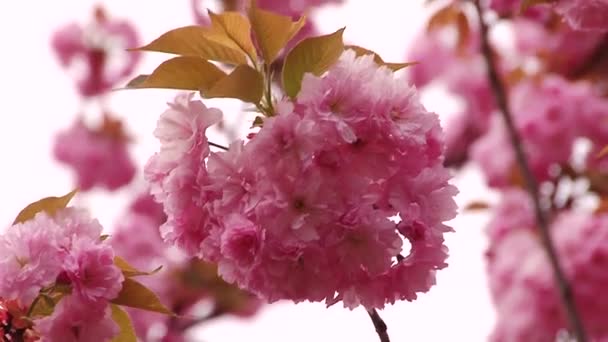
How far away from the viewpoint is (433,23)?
5.82 feet

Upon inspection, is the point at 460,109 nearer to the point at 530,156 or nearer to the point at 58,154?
the point at 530,156

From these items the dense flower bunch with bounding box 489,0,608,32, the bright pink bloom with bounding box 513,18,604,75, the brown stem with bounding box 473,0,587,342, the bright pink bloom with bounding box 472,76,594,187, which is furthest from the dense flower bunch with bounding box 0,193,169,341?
the bright pink bloom with bounding box 513,18,604,75

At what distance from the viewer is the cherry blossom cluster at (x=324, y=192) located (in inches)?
33.5

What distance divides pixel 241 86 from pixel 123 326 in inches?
10.6

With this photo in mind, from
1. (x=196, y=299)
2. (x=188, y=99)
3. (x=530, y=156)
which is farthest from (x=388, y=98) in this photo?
(x=196, y=299)

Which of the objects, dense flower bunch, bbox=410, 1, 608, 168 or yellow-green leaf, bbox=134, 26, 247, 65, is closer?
yellow-green leaf, bbox=134, 26, 247, 65

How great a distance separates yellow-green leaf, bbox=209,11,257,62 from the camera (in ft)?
3.05

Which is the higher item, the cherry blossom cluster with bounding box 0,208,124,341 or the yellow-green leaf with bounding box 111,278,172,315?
the yellow-green leaf with bounding box 111,278,172,315

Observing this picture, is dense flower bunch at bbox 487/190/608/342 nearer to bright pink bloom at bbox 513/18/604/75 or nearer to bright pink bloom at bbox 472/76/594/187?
bright pink bloom at bbox 472/76/594/187

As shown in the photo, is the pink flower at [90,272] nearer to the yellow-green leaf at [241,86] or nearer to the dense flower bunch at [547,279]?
the yellow-green leaf at [241,86]

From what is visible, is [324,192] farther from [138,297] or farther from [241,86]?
[138,297]

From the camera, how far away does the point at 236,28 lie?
934mm

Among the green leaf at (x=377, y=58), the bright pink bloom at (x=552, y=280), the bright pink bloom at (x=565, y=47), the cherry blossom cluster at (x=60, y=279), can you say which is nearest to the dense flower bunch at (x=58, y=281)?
the cherry blossom cluster at (x=60, y=279)

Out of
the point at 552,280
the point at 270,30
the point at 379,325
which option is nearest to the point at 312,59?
the point at 270,30
